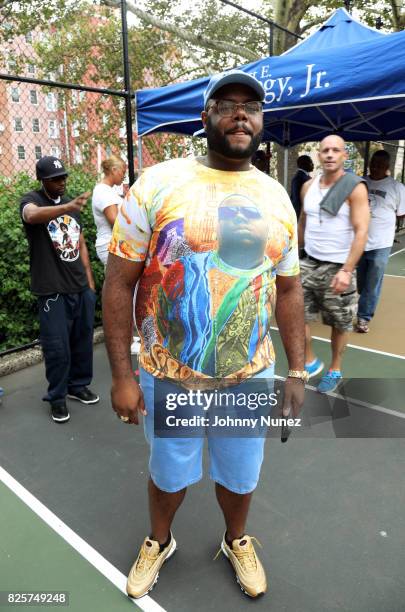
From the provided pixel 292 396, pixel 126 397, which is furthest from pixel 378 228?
pixel 126 397

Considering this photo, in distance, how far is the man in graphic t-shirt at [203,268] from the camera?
1455 mm

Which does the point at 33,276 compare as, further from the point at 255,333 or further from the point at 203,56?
the point at 203,56

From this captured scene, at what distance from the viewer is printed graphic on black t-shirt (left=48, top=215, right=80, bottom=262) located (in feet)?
9.97

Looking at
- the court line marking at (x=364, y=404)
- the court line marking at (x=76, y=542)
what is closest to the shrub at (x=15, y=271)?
the court line marking at (x=76, y=542)

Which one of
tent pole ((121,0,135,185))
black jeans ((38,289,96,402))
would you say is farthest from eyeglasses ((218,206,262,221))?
tent pole ((121,0,135,185))

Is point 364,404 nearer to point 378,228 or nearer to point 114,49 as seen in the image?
point 378,228

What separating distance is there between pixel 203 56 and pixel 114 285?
1398cm

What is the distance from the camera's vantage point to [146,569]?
189 cm

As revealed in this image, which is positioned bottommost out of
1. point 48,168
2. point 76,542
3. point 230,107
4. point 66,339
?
point 76,542

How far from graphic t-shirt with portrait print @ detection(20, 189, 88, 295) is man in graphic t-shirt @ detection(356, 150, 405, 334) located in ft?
10.6

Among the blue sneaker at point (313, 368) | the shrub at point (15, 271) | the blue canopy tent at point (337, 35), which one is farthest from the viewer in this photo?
the blue canopy tent at point (337, 35)

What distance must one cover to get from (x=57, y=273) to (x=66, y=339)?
47cm

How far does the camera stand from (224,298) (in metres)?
1.50

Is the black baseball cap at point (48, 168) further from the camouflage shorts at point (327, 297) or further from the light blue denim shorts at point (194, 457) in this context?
the camouflage shorts at point (327, 297)
